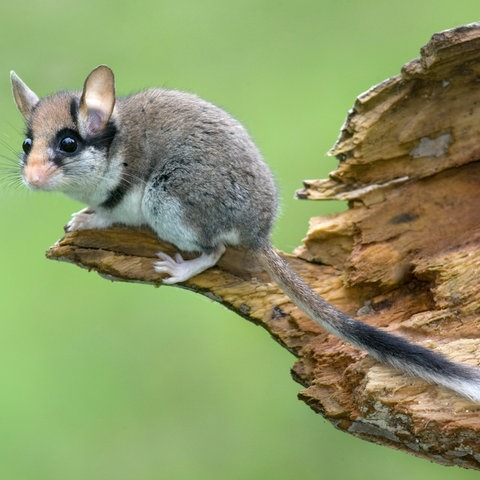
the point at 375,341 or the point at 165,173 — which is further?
the point at 165,173

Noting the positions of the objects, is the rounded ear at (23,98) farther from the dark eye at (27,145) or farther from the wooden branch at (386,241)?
the wooden branch at (386,241)

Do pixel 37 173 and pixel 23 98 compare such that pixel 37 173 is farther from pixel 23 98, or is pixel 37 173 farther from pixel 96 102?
pixel 23 98

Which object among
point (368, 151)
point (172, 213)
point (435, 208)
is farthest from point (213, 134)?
point (435, 208)

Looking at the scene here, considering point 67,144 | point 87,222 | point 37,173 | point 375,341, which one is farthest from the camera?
point 87,222

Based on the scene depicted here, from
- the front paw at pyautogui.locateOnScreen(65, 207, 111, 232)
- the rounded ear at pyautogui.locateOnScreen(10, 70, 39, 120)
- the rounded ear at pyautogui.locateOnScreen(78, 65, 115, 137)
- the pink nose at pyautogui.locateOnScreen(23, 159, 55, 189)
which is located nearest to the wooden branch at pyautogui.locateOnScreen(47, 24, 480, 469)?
the front paw at pyautogui.locateOnScreen(65, 207, 111, 232)

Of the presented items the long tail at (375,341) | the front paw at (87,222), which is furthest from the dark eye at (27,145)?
the long tail at (375,341)

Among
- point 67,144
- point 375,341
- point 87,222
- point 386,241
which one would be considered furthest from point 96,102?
point 375,341

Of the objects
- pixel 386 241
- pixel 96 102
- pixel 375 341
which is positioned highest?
pixel 96 102
